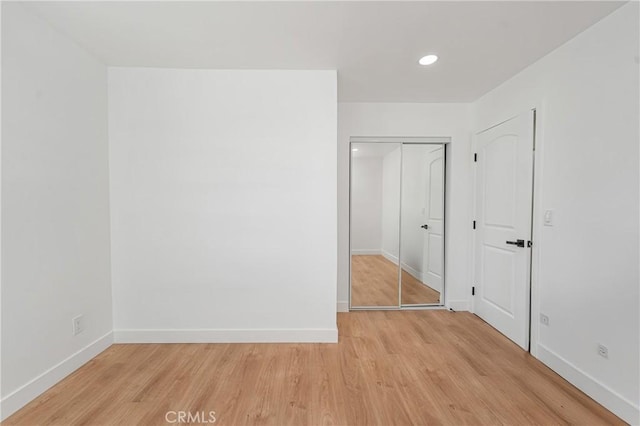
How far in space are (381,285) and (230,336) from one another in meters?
2.13

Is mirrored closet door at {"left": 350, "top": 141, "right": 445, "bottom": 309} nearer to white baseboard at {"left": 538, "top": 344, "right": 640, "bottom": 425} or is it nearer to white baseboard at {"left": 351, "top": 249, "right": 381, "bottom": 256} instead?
white baseboard at {"left": 351, "top": 249, "right": 381, "bottom": 256}

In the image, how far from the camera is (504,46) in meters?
2.16

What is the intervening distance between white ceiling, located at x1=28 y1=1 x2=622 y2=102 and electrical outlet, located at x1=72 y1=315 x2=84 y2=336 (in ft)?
7.40

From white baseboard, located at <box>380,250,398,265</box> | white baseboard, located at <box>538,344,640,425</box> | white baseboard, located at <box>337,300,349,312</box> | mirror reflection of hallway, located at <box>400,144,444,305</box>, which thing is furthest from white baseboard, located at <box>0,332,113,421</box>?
white baseboard, located at <box>538,344,640,425</box>

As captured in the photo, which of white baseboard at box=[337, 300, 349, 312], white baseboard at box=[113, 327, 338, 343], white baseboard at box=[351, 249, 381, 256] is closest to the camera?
white baseboard at box=[113, 327, 338, 343]

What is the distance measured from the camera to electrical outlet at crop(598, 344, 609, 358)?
1791 mm

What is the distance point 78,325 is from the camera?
221cm

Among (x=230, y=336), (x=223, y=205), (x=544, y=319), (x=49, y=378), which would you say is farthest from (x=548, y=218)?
(x=49, y=378)

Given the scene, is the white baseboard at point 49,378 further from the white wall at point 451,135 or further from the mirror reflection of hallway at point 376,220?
the mirror reflection of hallway at point 376,220

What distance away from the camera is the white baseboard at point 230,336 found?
8.55 feet

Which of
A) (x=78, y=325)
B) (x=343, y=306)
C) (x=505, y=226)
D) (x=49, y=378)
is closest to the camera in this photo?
(x=49, y=378)

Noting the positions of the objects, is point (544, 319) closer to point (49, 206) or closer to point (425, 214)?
point (425, 214)

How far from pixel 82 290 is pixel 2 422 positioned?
886mm

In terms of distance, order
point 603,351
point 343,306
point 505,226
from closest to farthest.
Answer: point 603,351 < point 505,226 < point 343,306
